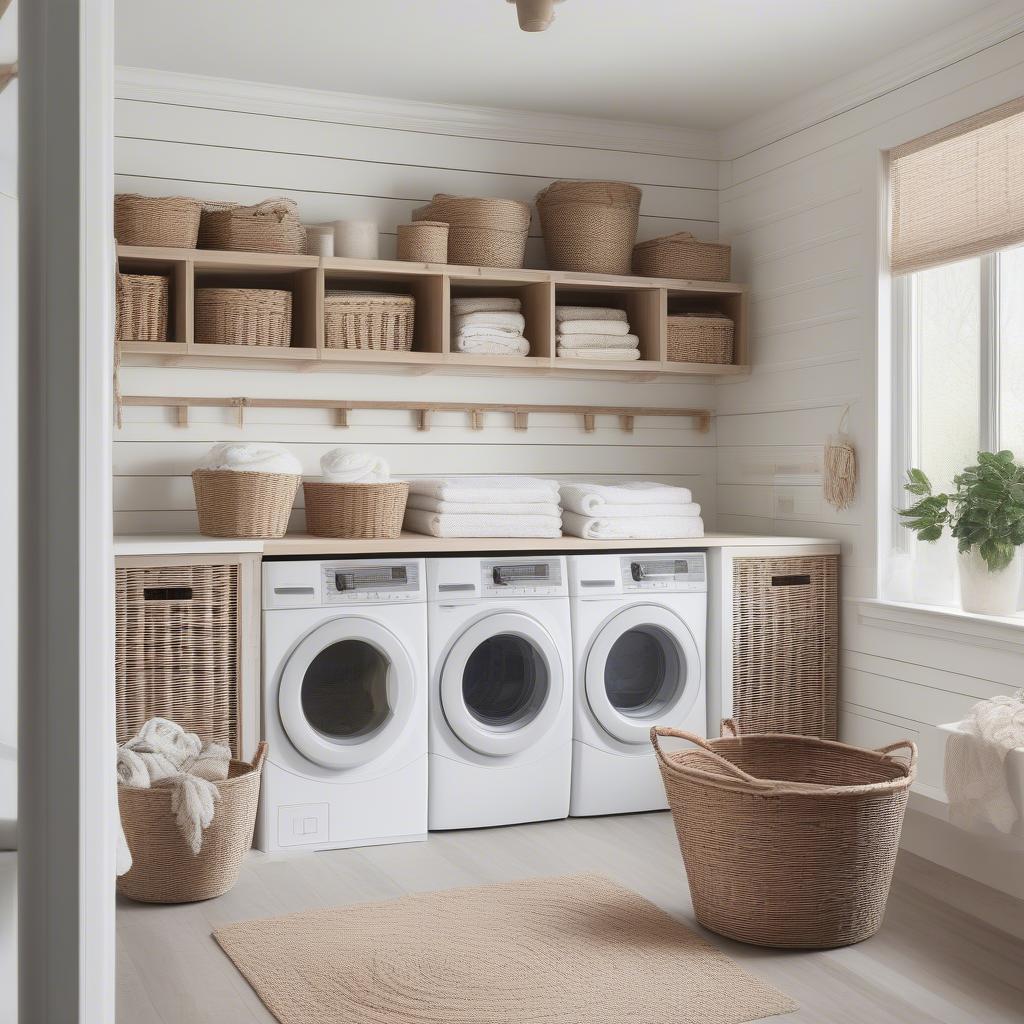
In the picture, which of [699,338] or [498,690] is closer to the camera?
[498,690]

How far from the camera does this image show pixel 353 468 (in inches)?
144

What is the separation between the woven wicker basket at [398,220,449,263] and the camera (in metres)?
3.97

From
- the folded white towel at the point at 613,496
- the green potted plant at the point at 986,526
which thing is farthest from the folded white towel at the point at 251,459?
the green potted plant at the point at 986,526

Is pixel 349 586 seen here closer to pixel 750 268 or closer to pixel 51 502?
pixel 750 268

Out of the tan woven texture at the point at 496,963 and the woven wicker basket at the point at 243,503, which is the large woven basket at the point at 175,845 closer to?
the tan woven texture at the point at 496,963

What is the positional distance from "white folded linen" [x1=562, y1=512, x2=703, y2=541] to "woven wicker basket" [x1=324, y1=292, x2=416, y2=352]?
2.73 feet

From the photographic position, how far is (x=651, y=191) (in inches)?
182

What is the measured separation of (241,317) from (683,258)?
164cm

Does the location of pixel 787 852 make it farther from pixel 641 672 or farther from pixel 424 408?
pixel 424 408

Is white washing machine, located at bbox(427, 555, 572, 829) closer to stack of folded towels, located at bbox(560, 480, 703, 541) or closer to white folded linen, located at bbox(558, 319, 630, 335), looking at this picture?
stack of folded towels, located at bbox(560, 480, 703, 541)

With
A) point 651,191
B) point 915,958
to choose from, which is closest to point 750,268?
point 651,191

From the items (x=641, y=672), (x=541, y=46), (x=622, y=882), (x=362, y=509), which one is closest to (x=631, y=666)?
(x=641, y=672)

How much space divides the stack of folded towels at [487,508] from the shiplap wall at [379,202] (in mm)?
512

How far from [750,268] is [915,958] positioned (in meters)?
2.72
